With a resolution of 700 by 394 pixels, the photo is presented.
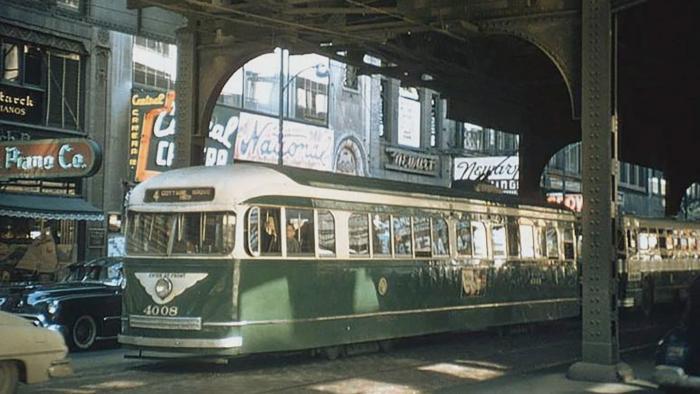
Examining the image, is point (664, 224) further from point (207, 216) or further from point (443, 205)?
point (207, 216)

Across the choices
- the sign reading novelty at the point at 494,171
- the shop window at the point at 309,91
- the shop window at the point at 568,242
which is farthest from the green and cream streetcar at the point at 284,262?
the sign reading novelty at the point at 494,171

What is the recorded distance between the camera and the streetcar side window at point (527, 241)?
2081 cm

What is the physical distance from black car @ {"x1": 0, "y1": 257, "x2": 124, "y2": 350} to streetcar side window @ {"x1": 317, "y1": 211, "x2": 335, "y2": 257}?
4.15m

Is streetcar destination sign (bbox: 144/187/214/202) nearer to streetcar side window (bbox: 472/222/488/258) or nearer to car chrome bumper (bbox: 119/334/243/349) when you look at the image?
car chrome bumper (bbox: 119/334/243/349)

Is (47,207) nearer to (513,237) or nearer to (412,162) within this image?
(513,237)

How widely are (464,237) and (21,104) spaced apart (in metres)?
14.4

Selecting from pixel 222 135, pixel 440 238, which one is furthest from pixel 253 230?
pixel 222 135

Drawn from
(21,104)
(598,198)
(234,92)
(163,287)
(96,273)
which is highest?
(234,92)

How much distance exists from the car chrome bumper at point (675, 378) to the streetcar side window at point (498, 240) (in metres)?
9.43

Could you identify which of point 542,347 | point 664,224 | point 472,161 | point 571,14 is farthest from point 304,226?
point 472,161

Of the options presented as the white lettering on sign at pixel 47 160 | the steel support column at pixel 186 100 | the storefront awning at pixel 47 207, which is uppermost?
the steel support column at pixel 186 100

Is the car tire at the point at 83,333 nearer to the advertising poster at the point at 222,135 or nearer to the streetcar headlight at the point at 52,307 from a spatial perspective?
the streetcar headlight at the point at 52,307

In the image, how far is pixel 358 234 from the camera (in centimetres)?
1570

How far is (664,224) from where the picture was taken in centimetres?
3123
